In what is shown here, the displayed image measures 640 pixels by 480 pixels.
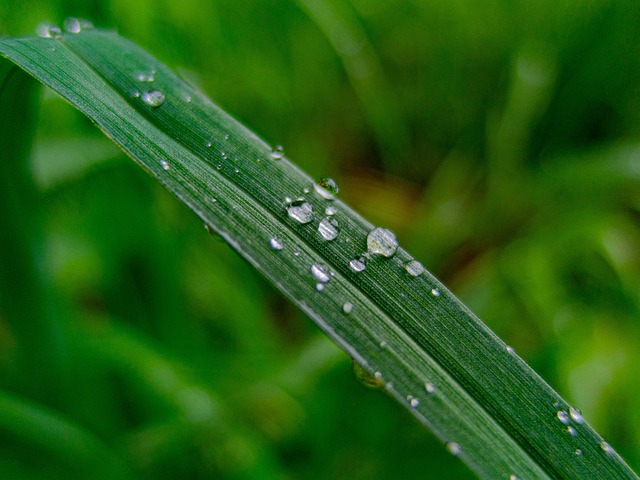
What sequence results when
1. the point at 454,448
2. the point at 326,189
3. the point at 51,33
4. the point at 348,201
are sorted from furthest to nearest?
the point at 348,201 < the point at 51,33 < the point at 326,189 < the point at 454,448

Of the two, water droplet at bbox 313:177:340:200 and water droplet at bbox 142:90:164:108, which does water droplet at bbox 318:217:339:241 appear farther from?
water droplet at bbox 142:90:164:108

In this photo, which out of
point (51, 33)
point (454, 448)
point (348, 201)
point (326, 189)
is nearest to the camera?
point (454, 448)

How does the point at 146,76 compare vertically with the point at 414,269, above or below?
above

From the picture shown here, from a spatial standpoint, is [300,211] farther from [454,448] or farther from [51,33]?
[51,33]

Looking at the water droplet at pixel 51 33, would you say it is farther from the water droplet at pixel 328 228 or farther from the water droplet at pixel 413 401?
the water droplet at pixel 413 401

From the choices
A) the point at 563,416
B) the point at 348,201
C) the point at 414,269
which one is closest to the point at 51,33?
the point at 414,269

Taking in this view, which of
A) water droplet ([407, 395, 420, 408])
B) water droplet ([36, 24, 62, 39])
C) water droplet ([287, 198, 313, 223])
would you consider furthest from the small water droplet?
water droplet ([36, 24, 62, 39])
